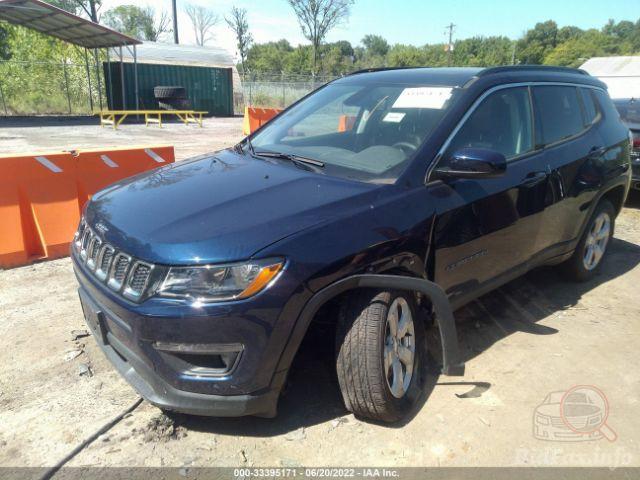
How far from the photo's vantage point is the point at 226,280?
2.09 m

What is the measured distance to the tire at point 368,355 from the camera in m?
2.38

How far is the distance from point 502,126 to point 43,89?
27.9 metres

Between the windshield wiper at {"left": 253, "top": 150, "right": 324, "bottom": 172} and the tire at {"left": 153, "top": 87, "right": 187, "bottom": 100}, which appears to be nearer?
the windshield wiper at {"left": 253, "top": 150, "right": 324, "bottom": 172}

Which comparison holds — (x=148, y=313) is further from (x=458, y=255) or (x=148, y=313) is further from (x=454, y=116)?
(x=454, y=116)

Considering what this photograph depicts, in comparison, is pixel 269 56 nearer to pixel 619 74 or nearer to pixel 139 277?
pixel 619 74

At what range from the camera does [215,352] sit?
2125 mm

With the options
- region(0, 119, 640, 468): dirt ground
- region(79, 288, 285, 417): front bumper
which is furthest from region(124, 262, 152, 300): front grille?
region(0, 119, 640, 468): dirt ground

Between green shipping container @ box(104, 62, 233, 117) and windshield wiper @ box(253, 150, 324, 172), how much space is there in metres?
24.6

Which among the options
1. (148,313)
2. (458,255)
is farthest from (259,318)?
(458,255)

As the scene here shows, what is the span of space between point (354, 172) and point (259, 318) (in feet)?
3.58

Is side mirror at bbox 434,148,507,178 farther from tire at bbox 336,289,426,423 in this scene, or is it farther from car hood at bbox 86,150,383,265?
tire at bbox 336,289,426,423

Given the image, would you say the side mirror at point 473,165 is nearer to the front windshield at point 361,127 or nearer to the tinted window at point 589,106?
the front windshield at point 361,127

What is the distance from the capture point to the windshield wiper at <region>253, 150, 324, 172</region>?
295 centimetres

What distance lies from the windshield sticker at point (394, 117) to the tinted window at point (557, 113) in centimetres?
111
